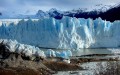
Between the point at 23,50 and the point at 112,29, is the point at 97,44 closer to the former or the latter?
the point at 112,29

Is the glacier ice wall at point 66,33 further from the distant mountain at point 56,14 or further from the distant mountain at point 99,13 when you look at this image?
the distant mountain at point 56,14

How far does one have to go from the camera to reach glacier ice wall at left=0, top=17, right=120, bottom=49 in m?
34.8

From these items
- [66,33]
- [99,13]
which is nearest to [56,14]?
[99,13]

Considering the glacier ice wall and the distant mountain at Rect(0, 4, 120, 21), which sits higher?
the distant mountain at Rect(0, 4, 120, 21)

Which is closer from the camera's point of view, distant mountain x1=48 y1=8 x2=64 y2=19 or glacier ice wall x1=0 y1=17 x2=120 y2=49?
glacier ice wall x1=0 y1=17 x2=120 y2=49

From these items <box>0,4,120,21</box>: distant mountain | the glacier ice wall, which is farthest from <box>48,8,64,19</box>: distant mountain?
the glacier ice wall

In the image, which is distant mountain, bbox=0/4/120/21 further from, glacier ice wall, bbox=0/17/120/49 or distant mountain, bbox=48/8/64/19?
glacier ice wall, bbox=0/17/120/49

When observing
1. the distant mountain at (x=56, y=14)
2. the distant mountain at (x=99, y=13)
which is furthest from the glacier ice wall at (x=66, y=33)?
the distant mountain at (x=56, y=14)

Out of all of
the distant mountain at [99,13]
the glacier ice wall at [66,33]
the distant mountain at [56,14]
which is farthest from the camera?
the distant mountain at [56,14]

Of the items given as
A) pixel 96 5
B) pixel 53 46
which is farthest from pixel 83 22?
pixel 96 5

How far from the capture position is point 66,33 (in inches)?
1366

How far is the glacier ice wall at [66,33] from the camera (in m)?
34.8

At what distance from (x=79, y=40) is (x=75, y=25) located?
1473 mm

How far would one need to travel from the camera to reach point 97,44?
36.8 meters
